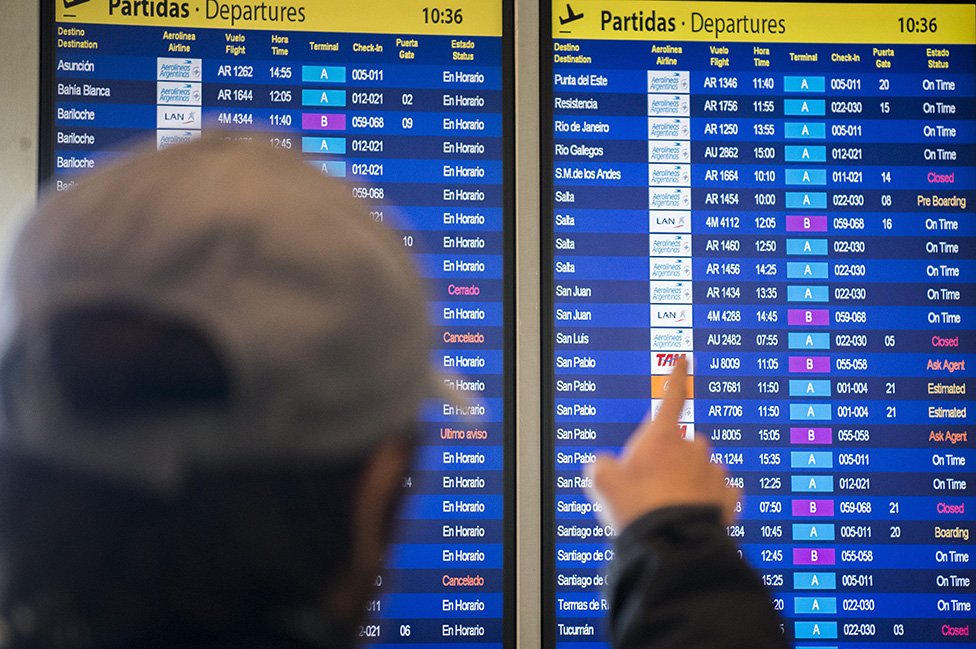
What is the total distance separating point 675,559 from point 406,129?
57.5 inches

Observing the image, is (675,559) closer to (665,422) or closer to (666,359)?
(665,422)

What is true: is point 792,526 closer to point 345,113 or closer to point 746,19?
point 746,19

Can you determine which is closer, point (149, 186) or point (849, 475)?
point (149, 186)

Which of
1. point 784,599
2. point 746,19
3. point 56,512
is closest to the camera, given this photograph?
point 56,512

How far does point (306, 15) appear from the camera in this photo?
2.07m

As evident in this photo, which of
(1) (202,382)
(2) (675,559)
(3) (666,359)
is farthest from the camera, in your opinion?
(3) (666,359)

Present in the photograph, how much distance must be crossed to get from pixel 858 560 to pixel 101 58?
5.32 ft

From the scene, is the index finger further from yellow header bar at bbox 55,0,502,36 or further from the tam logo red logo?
yellow header bar at bbox 55,0,502,36

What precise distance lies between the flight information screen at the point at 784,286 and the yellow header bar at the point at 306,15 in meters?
0.15

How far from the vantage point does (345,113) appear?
2.06 m

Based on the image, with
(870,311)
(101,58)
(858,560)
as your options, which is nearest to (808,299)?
(870,311)

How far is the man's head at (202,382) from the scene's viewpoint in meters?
0.51

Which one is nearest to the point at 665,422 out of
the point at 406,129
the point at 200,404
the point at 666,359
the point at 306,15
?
the point at 200,404

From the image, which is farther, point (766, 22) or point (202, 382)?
point (766, 22)
